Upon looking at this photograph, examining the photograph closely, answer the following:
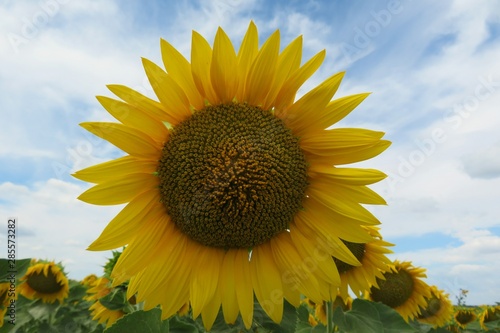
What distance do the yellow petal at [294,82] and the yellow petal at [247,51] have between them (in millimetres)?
255

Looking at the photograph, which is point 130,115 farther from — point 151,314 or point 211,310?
point 211,310

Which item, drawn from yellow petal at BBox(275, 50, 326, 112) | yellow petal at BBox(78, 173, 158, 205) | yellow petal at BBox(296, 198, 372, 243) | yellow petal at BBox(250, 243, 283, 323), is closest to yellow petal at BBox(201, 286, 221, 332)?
yellow petal at BBox(250, 243, 283, 323)

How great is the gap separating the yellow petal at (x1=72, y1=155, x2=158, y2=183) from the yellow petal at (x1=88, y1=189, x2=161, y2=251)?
163 mm

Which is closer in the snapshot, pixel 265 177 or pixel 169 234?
pixel 265 177

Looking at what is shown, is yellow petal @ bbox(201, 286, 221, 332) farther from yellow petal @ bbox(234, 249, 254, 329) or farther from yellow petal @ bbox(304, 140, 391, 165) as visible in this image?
yellow petal @ bbox(304, 140, 391, 165)

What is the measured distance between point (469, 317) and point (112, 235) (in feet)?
28.1

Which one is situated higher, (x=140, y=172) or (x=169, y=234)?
(x=140, y=172)

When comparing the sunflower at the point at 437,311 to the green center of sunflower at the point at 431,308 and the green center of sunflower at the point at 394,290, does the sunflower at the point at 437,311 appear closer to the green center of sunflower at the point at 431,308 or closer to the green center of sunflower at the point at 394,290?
the green center of sunflower at the point at 431,308

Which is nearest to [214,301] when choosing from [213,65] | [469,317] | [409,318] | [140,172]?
[140,172]

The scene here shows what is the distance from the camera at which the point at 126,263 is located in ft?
8.66

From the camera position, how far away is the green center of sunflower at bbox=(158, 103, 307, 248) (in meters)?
2.54

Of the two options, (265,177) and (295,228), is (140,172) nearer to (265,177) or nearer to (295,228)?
(265,177)

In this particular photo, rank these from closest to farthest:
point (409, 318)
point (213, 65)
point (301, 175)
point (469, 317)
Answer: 1. point (213, 65)
2. point (301, 175)
3. point (409, 318)
4. point (469, 317)

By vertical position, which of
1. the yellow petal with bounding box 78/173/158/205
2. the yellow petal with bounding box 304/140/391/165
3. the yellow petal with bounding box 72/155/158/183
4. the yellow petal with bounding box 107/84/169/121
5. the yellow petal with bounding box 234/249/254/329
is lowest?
the yellow petal with bounding box 234/249/254/329
